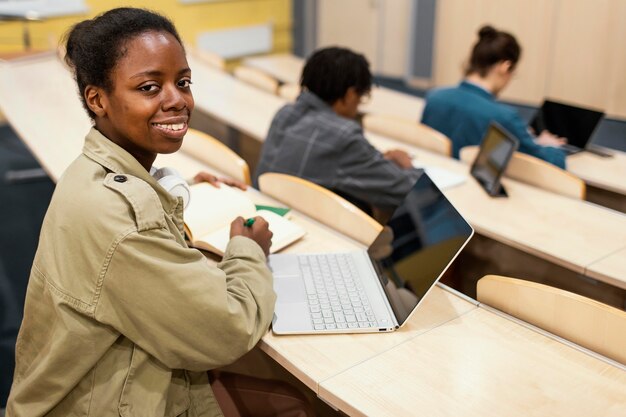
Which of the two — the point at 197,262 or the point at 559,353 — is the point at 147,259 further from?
the point at 559,353

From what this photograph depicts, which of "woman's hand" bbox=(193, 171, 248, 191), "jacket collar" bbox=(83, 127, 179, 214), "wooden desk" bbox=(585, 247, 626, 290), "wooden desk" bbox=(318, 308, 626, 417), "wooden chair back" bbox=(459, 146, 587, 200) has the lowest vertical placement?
"wooden desk" bbox=(585, 247, 626, 290)

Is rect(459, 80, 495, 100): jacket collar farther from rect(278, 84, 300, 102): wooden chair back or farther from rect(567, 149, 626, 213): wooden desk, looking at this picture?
rect(278, 84, 300, 102): wooden chair back

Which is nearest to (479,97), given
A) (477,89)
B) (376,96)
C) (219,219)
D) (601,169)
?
(477,89)

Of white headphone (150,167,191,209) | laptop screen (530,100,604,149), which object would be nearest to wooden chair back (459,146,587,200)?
laptop screen (530,100,604,149)

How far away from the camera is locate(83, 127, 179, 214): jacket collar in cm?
114

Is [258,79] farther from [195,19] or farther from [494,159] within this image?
[195,19]

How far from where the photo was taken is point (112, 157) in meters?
1.14

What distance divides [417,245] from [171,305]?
59 cm

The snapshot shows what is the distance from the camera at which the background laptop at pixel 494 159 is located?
7.28 feet

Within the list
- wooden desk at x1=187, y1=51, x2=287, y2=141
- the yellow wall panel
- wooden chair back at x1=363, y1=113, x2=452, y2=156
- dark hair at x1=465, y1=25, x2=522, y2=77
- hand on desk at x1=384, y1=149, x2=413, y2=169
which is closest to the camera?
hand on desk at x1=384, y1=149, x2=413, y2=169

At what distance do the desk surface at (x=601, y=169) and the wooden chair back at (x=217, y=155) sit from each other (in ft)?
4.48

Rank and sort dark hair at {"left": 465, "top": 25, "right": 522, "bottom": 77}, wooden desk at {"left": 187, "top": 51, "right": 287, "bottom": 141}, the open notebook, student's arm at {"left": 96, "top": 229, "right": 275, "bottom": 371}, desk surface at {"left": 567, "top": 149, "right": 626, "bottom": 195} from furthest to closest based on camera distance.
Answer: wooden desk at {"left": 187, "top": 51, "right": 287, "bottom": 141}
dark hair at {"left": 465, "top": 25, "right": 522, "bottom": 77}
desk surface at {"left": 567, "top": 149, "right": 626, "bottom": 195}
the open notebook
student's arm at {"left": 96, "top": 229, "right": 275, "bottom": 371}

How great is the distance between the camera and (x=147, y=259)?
3.43 ft

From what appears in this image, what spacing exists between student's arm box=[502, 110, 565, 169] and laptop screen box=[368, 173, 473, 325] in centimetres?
129
